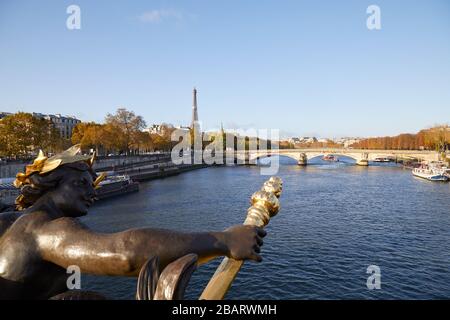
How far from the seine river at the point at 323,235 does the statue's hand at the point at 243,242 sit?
32.2 ft

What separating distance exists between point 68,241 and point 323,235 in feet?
54.7

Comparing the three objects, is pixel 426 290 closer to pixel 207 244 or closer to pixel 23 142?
pixel 207 244

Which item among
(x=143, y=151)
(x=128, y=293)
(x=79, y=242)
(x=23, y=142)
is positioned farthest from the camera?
(x=143, y=151)

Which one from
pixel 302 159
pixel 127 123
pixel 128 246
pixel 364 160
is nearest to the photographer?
pixel 128 246

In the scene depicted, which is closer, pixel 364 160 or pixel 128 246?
pixel 128 246

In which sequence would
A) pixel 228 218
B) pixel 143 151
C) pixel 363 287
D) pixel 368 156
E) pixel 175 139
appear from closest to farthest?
pixel 363 287
pixel 228 218
pixel 368 156
pixel 175 139
pixel 143 151

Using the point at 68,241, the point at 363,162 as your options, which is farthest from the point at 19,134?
the point at 363,162

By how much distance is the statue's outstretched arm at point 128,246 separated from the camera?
129 cm

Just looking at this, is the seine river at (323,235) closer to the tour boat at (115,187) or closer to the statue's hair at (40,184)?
the tour boat at (115,187)

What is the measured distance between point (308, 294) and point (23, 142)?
32.4m

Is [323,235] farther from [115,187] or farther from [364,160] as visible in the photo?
[364,160]

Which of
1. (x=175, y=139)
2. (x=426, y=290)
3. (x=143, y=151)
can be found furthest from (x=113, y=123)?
(x=426, y=290)

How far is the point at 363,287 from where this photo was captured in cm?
1134

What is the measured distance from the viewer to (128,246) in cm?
128
